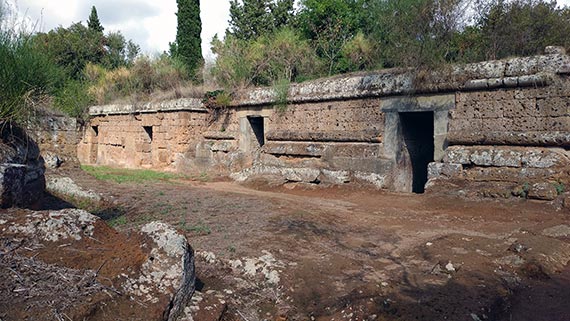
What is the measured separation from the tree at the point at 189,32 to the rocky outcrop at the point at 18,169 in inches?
523

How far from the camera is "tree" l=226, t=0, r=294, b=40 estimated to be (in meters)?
26.5

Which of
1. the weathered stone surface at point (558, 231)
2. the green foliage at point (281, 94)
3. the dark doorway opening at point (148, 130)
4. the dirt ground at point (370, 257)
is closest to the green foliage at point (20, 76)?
the dirt ground at point (370, 257)

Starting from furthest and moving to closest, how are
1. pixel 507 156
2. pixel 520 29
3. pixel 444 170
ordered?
pixel 520 29, pixel 444 170, pixel 507 156

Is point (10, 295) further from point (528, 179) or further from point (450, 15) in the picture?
point (450, 15)

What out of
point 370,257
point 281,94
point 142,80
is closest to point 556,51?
point 370,257

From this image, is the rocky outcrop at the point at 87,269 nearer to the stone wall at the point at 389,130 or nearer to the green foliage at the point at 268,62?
the stone wall at the point at 389,130

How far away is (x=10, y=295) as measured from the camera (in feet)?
7.43

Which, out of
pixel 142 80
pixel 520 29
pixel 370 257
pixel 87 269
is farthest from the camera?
pixel 142 80

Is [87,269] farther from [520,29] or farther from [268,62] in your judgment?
[268,62]

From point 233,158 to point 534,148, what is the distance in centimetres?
754

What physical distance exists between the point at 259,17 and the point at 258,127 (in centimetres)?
1622

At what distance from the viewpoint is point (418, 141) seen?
32.2 ft

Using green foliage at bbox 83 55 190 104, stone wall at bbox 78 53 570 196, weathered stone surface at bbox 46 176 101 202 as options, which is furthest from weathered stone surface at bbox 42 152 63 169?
green foliage at bbox 83 55 190 104

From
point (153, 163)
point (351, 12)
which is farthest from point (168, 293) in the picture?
point (351, 12)
